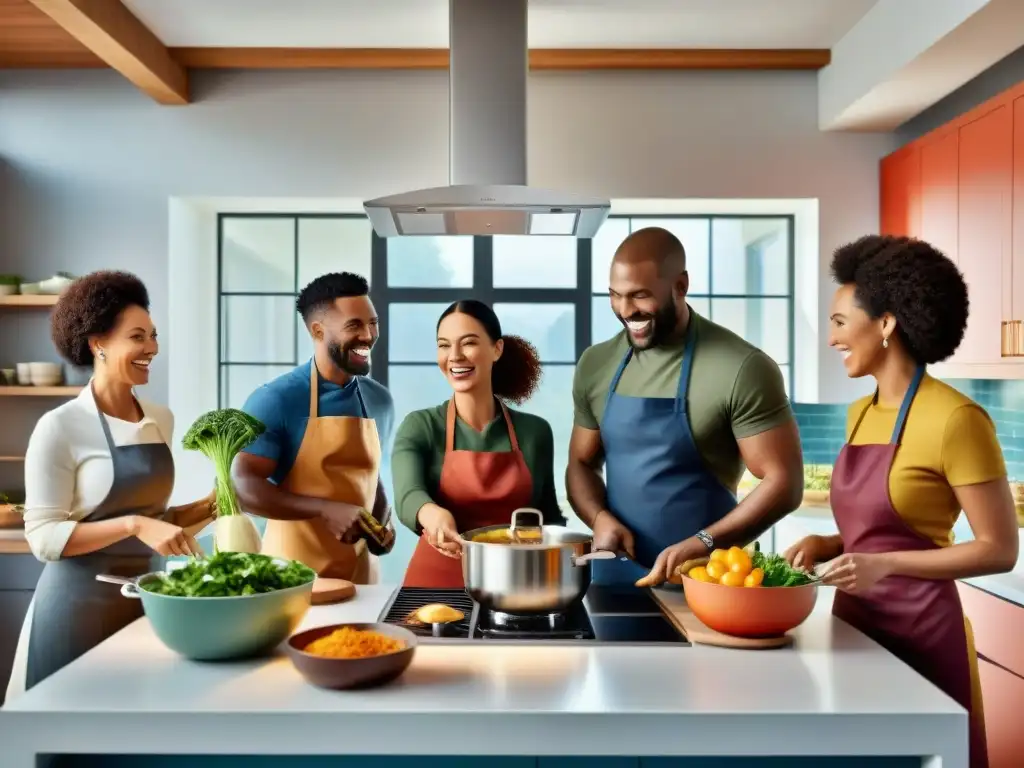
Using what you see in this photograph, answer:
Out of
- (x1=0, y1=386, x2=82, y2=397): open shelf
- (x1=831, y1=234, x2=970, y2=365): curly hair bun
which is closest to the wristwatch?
(x1=831, y1=234, x2=970, y2=365): curly hair bun

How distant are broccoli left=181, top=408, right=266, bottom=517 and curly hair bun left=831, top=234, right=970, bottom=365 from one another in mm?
1416

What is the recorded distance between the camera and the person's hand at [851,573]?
1694 mm

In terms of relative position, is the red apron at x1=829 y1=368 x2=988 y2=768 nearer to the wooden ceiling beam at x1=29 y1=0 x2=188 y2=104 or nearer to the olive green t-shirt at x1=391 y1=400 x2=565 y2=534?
the olive green t-shirt at x1=391 y1=400 x2=565 y2=534

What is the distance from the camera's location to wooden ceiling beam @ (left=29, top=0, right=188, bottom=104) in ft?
10.4

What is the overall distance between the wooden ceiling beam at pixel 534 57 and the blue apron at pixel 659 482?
7.04 feet

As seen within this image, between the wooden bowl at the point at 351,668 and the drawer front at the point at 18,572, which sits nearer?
the wooden bowl at the point at 351,668

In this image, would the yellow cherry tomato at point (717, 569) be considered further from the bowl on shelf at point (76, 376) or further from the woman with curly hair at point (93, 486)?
the bowl on shelf at point (76, 376)

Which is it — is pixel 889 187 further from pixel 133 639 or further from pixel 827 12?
pixel 133 639

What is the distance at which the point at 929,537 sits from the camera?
191cm

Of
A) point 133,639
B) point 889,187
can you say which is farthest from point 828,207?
point 133,639

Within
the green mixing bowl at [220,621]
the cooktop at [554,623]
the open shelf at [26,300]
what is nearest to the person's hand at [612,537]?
the cooktop at [554,623]

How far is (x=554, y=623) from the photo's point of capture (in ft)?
5.95

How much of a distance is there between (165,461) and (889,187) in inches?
134

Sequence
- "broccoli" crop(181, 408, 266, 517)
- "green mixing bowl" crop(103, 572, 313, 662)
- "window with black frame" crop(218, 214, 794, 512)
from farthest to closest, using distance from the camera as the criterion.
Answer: "window with black frame" crop(218, 214, 794, 512) < "broccoli" crop(181, 408, 266, 517) < "green mixing bowl" crop(103, 572, 313, 662)
